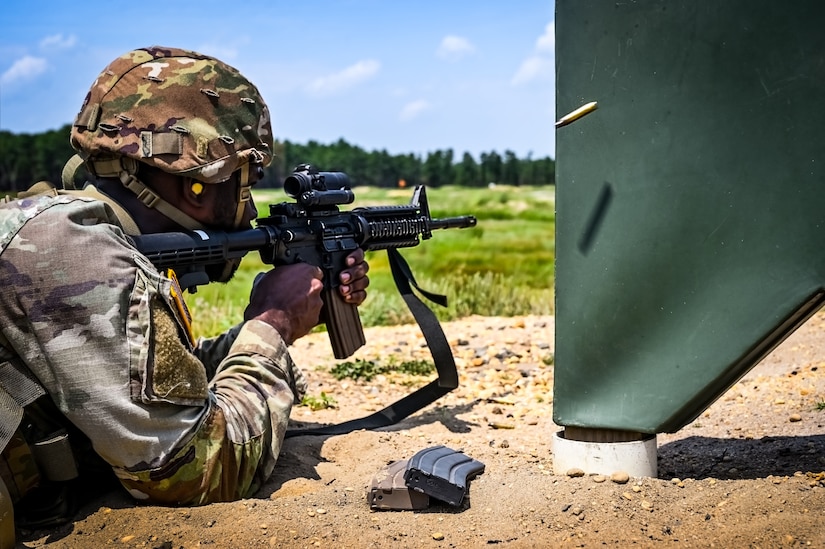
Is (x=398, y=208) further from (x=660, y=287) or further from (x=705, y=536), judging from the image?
(x=705, y=536)

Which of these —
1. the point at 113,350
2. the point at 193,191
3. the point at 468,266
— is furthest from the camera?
the point at 468,266

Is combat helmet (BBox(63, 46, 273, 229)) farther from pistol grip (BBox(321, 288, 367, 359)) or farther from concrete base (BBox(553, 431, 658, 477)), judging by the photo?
concrete base (BBox(553, 431, 658, 477))

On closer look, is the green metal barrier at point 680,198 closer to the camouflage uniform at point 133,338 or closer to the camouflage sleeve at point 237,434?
the camouflage sleeve at point 237,434

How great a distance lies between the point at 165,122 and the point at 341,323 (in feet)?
4.16

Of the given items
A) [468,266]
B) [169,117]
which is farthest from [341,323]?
[468,266]

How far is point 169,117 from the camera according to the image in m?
3.01

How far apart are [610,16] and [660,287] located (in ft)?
2.90

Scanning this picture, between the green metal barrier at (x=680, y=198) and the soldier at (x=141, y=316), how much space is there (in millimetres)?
1106

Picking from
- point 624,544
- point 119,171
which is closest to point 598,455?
point 624,544

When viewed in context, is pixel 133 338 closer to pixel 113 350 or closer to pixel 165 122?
pixel 113 350

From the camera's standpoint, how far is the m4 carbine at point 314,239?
3.15 metres

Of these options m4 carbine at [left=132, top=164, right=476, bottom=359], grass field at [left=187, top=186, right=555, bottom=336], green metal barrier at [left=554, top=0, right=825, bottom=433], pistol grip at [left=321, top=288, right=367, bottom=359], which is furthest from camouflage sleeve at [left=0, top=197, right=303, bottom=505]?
grass field at [left=187, top=186, right=555, bottom=336]

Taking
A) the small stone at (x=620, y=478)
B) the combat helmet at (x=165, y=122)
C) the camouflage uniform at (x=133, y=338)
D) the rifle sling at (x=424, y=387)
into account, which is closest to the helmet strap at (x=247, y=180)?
the combat helmet at (x=165, y=122)

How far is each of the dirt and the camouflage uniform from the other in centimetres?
20
